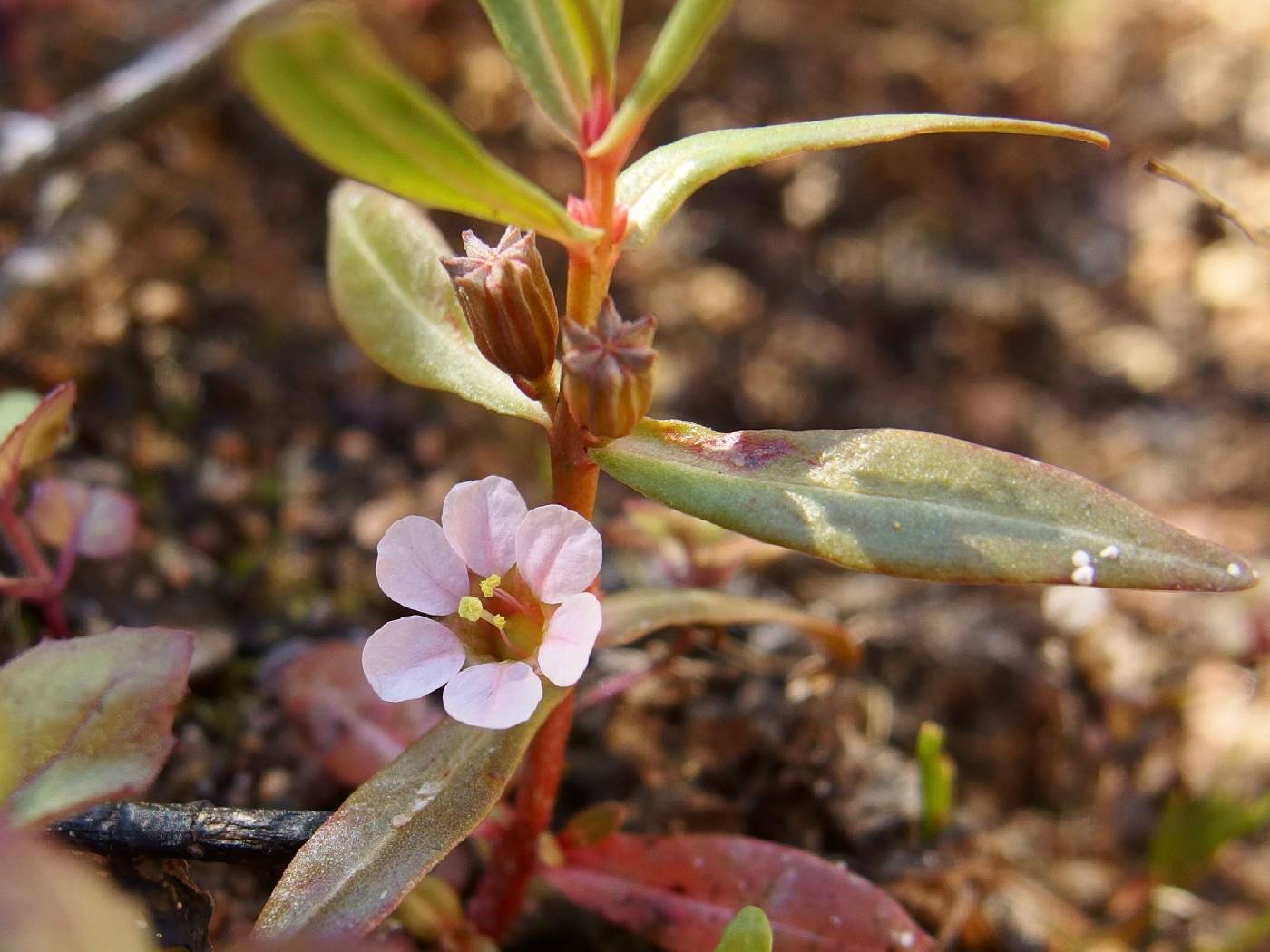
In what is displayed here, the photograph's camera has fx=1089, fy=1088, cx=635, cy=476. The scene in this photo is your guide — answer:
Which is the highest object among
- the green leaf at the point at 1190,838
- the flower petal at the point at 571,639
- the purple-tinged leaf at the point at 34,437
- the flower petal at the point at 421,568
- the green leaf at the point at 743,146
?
the green leaf at the point at 743,146

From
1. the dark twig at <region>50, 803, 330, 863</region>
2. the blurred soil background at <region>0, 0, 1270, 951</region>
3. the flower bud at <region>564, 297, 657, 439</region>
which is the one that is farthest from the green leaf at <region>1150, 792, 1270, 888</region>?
the dark twig at <region>50, 803, 330, 863</region>

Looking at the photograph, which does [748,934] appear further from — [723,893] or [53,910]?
[53,910]

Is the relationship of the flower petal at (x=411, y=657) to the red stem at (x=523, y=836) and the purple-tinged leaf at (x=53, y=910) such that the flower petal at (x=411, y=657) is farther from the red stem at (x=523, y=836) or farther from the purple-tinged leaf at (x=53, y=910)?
the purple-tinged leaf at (x=53, y=910)

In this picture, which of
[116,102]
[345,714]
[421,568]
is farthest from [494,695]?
[116,102]

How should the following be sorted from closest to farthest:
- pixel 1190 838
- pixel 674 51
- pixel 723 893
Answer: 1. pixel 674 51
2. pixel 723 893
3. pixel 1190 838

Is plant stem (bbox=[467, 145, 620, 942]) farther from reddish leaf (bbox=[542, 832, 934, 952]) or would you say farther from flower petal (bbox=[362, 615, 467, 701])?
flower petal (bbox=[362, 615, 467, 701])

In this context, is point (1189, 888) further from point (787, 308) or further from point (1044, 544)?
point (787, 308)

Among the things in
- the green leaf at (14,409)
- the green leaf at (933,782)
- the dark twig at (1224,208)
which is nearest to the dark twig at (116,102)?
Answer: the green leaf at (14,409)
